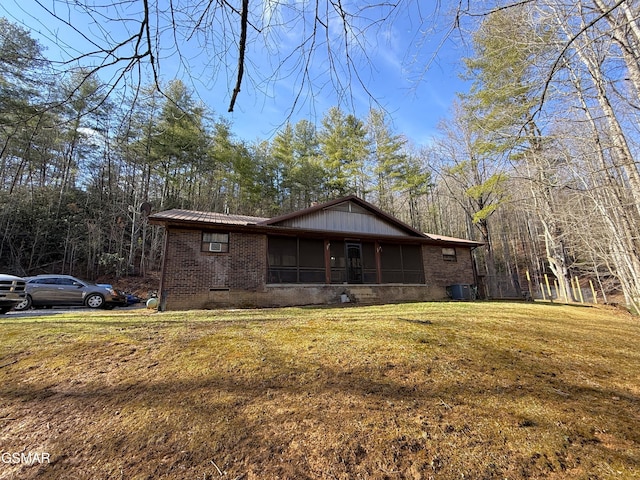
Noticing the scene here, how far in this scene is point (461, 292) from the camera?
12.9 meters

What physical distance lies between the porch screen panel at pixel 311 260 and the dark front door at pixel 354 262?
1.55 m

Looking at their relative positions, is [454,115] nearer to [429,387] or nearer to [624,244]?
[624,244]

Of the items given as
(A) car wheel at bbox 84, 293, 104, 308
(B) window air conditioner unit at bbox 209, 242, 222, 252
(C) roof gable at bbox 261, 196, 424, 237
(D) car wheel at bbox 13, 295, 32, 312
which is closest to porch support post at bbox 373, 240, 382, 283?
(C) roof gable at bbox 261, 196, 424, 237

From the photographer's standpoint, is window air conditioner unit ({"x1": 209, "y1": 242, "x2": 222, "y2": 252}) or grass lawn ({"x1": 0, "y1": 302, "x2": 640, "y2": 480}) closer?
grass lawn ({"x1": 0, "y1": 302, "x2": 640, "y2": 480})

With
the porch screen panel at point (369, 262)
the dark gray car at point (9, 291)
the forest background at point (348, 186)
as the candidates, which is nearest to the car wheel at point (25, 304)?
the dark gray car at point (9, 291)

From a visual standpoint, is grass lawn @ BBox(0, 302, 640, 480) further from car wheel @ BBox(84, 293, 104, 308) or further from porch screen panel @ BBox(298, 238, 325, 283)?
car wheel @ BBox(84, 293, 104, 308)

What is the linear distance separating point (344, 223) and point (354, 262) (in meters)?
2.12

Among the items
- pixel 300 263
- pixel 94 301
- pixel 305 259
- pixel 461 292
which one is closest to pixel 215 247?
pixel 300 263

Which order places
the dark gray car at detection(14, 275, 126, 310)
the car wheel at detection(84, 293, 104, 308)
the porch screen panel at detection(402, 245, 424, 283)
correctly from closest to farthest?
the dark gray car at detection(14, 275, 126, 310) < the car wheel at detection(84, 293, 104, 308) < the porch screen panel at detection(402, 245, 424, 283)

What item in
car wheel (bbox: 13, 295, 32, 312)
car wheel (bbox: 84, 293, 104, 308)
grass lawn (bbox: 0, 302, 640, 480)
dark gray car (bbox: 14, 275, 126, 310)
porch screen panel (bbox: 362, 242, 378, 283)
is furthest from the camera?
porch screen panel (bbox: 362, 242, 378, 283)

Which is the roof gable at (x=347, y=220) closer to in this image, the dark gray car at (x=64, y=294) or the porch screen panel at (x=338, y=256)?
the porch screen panel at (x=338, y=256)

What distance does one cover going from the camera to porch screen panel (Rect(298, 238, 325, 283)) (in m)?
11.6

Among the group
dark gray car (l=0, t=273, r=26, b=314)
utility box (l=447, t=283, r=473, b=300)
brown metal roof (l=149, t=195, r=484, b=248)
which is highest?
brown metal roof (l=149, t=195, r=484, b=248)

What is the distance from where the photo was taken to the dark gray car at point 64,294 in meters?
10.2
